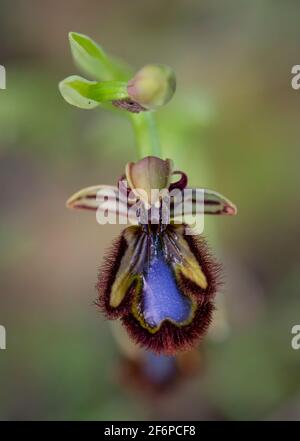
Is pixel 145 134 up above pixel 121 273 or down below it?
above

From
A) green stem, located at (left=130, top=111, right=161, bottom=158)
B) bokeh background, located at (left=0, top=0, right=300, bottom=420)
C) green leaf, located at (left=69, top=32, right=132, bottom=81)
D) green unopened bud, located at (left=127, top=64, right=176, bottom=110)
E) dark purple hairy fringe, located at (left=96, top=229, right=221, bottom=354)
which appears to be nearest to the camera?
green unopened bud, located at (left=127, top=64, right=176, bottom=110)

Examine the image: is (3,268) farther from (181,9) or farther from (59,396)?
(181,9)

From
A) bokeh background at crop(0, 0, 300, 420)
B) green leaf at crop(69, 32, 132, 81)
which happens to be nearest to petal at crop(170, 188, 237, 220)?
green leaf at crop(69, 32, 132, 81)

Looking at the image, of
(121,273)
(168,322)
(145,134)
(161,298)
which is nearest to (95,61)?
(145,134)

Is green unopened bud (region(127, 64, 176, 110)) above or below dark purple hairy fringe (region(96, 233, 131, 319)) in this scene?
above

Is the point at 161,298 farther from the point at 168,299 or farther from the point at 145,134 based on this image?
the point at 145,134

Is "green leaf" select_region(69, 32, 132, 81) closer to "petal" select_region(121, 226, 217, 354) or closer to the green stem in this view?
the green stem

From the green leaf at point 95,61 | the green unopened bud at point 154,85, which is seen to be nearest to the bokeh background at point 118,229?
the green leaf at point 95,61
